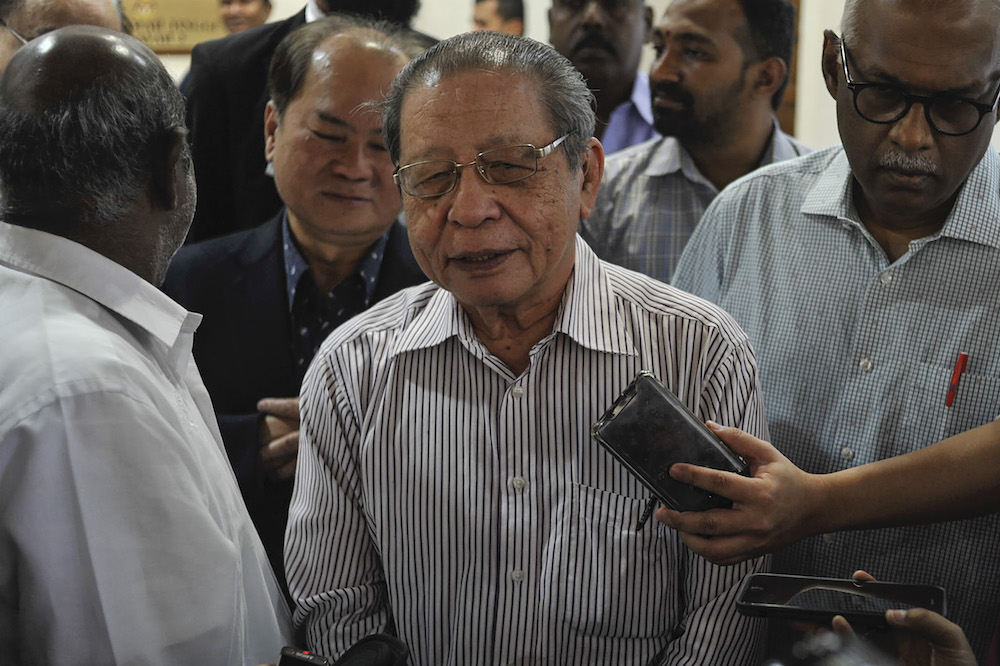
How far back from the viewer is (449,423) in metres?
1.44

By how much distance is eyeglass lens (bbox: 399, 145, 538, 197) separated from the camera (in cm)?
133

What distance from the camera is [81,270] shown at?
1.21 metres

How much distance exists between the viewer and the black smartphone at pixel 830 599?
44.4 inches

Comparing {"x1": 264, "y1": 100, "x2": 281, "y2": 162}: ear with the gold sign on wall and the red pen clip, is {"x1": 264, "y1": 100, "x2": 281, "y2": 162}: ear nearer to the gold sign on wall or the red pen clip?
the red pen clip

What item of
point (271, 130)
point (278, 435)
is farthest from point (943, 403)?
point (271, 130)

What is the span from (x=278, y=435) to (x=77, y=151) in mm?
694

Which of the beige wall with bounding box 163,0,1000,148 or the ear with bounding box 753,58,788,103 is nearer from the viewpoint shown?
the ear with bounding box 753,58,788,103

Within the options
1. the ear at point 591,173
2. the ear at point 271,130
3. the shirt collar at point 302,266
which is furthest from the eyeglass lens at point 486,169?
the ear at point 271,130

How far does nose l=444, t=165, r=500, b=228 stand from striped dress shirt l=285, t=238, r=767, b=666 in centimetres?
18

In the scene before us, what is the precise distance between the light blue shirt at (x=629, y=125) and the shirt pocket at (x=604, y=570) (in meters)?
1.59

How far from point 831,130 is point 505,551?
2927 mm

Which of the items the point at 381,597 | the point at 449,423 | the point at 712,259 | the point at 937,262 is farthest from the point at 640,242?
the point at 381,597

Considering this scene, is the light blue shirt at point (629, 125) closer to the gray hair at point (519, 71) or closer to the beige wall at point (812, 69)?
the beige wall at point (812, 69)

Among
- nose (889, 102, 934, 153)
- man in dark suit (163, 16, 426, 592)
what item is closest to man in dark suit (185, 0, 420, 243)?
man in dark suit (163, 16, 426, 592)
